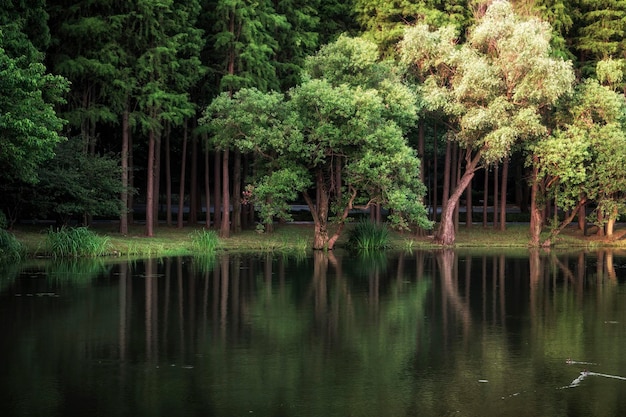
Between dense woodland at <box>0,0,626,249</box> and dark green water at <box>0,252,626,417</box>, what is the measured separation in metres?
11.2

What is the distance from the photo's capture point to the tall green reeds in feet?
105

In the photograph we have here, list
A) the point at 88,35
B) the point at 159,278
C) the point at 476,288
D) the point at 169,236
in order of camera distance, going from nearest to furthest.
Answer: the point at 476,288
the point at 159,278
the point at 88,35
the point at 169,236

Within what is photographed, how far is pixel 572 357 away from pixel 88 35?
27.8 metres

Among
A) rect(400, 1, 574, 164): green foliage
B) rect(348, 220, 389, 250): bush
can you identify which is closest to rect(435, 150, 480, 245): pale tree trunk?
rect(400, 1, 574, 164): green foliage

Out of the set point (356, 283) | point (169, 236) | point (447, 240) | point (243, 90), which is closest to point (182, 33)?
point (243, 90)

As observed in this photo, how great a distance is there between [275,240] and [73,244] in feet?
35.8

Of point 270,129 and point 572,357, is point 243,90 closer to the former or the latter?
point 270,129

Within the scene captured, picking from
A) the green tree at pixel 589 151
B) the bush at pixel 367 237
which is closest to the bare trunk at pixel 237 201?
the bush at pixel 367 237

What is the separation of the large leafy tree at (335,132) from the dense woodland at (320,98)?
0.08m

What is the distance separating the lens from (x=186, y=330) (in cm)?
1589

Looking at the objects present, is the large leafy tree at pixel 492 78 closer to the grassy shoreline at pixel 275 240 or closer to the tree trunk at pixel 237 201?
the grassy shoreline at pixel 275 240

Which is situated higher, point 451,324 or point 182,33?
point 182,33

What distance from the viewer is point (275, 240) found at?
134 feet

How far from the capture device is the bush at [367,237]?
1554 inches
